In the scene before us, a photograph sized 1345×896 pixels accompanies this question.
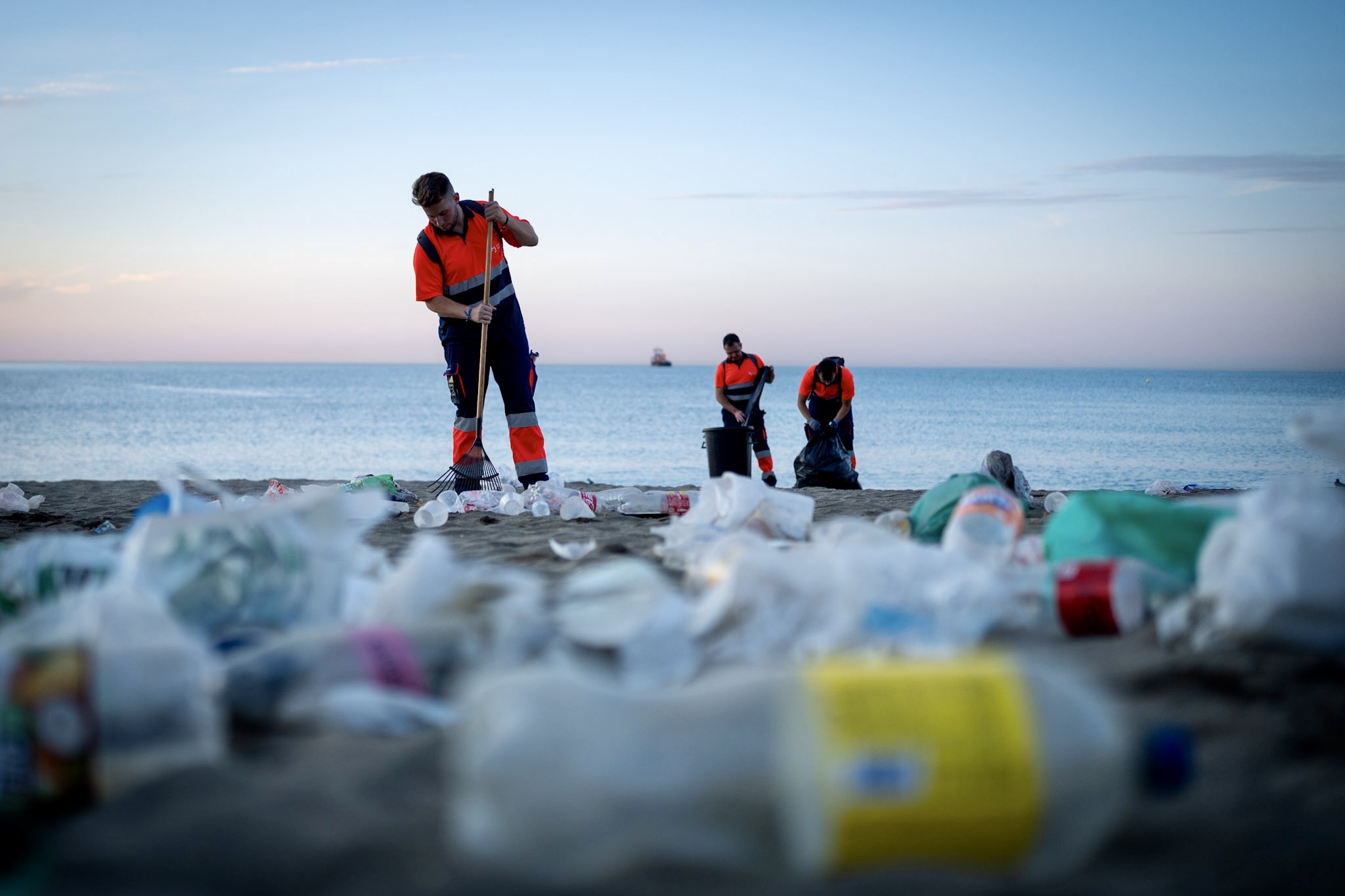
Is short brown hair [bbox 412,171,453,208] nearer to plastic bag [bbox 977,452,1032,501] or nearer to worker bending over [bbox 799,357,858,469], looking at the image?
plastic bag [bbox 977,452,1032,501]

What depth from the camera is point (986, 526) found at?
253 centimetres

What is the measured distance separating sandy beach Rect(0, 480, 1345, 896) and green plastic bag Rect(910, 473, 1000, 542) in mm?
1300

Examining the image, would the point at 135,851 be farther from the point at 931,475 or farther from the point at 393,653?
the point at 931,475

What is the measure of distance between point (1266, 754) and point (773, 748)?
83 cm

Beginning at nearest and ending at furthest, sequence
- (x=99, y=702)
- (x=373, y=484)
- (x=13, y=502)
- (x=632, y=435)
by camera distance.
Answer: (x=99, y=702), (x=13, y=502), (x=373, y=484), (x=632, y=435)

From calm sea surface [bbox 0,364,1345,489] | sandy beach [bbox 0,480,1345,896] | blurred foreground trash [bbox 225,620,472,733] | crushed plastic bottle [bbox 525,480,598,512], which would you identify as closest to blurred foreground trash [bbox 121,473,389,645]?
blurred foreground trash [bbox 225,620,472,733]

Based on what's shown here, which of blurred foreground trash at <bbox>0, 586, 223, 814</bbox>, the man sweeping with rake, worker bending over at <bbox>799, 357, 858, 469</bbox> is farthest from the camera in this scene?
worker bending over at <bbox>799, 357, 858, 469</bbox>

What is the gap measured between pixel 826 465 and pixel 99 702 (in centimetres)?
704

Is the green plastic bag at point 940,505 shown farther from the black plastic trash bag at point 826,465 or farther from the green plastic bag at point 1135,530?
the black plastic trash bag at point 826,465

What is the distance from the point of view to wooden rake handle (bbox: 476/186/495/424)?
591 cm

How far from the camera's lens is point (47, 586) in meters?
1.89

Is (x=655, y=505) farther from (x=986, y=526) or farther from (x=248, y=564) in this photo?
(x=248, y=564)

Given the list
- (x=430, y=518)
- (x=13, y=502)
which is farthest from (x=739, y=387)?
(x=13, y=502)

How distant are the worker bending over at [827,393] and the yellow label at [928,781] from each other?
770 centimetres
